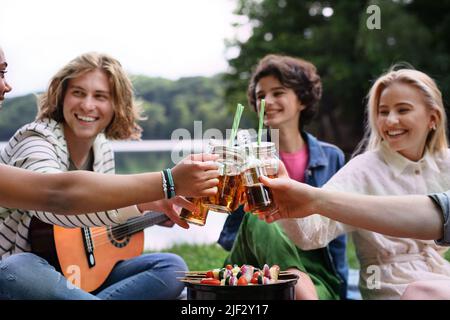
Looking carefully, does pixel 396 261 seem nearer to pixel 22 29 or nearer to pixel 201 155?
pixel 201 155

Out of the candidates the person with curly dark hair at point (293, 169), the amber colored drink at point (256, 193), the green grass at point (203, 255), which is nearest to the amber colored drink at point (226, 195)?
the amber colored drink at point (256, 193)

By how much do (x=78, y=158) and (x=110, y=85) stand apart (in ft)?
Answer: 1.06

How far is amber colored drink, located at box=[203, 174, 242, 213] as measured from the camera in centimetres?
175

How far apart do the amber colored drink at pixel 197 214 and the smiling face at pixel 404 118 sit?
84 centimetres

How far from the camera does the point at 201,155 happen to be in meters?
1.67

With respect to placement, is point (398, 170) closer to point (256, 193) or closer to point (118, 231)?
point (256, 193)

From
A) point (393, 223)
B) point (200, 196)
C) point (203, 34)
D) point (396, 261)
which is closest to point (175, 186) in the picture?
point (200, 196)

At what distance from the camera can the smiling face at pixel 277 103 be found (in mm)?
2984

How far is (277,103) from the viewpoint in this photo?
302 centimetres

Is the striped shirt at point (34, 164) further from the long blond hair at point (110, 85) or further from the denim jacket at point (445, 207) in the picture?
the denim jacket at point (445, 207)

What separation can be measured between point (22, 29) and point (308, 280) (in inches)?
196

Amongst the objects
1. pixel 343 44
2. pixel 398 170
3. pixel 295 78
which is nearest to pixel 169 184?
pixel 398 170

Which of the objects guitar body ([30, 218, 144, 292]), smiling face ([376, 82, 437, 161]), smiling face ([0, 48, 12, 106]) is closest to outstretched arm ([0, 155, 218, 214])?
smiling face ([0, 48, 12, 106])

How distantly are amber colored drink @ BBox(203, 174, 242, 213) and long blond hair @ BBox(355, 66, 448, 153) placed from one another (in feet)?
2.66
